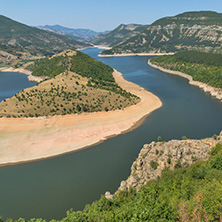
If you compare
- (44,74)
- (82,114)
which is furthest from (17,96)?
(44,74)

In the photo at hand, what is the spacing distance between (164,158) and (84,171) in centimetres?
2623

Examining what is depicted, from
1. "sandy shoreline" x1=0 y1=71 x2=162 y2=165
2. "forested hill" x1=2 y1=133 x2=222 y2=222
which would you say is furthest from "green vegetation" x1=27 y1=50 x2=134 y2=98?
"forested hill" x1=2 y1=133 x2=222 y2=222

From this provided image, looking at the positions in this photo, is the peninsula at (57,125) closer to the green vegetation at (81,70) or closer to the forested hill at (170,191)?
the green vegetation at (81,70)

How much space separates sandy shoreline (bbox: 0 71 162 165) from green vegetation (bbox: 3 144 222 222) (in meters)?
36.9

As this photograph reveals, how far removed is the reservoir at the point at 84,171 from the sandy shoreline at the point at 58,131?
4.21m

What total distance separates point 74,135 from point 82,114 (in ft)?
70.6

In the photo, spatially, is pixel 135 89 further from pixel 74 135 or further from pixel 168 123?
pixel 74 135

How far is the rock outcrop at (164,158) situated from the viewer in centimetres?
4572

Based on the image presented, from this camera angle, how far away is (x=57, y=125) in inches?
3425

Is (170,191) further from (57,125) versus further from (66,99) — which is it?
(66,99)

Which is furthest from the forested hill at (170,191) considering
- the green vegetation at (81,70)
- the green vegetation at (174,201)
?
the green vegetation at (81,70)

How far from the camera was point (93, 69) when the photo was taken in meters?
166

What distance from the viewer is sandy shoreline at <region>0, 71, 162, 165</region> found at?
68.0 meters

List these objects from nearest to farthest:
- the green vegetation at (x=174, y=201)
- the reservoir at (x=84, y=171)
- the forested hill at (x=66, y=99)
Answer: the green vegetation at (x=174, y=201) < the reservoir at (x=84, y=171) < the forested hill at (x=66, y=99)
